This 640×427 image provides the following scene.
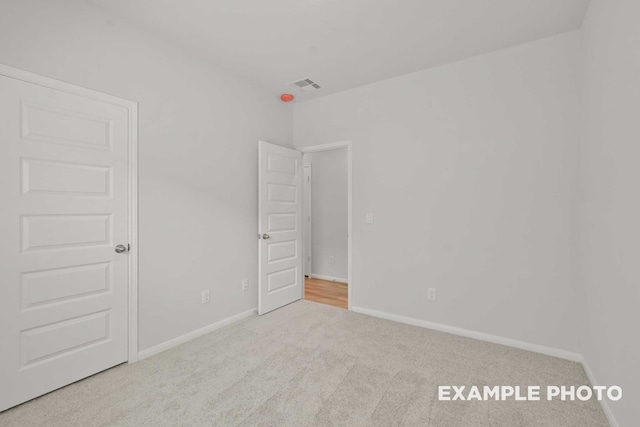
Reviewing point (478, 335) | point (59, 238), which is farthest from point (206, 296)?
point (478, 335)

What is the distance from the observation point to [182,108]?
2.69 metres

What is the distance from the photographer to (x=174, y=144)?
2.62m

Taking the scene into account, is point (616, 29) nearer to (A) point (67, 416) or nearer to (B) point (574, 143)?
(B) point (574, 143)

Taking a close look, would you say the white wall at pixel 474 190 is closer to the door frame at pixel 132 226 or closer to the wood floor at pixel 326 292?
the wood floor at pixel 326 292

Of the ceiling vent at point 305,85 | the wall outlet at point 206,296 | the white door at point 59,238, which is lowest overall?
the wall outlet at point 206,296

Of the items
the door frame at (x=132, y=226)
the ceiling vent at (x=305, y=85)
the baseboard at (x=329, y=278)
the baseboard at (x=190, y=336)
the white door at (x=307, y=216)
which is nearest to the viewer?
the door frame at (x=132, y=226)

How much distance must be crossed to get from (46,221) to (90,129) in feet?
2.34

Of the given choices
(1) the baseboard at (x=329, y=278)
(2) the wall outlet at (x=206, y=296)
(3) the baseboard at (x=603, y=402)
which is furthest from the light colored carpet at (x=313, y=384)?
(1) the baseboard at (x=329, y=278)

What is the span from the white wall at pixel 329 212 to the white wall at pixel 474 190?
1.49 meters

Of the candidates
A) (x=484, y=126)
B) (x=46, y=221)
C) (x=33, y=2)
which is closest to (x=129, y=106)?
(x=33, y=2)

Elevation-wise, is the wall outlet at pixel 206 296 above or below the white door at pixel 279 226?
below

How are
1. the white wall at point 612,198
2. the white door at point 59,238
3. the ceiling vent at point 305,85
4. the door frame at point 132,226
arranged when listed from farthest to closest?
1. the ceiling vent at point 305,85
2. the door frame at point 132,226
3. the white door at point 59,238
4. the white wall at point 612,198

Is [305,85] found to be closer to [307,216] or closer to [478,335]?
[307,216]

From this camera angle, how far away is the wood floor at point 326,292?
12.9 feet
